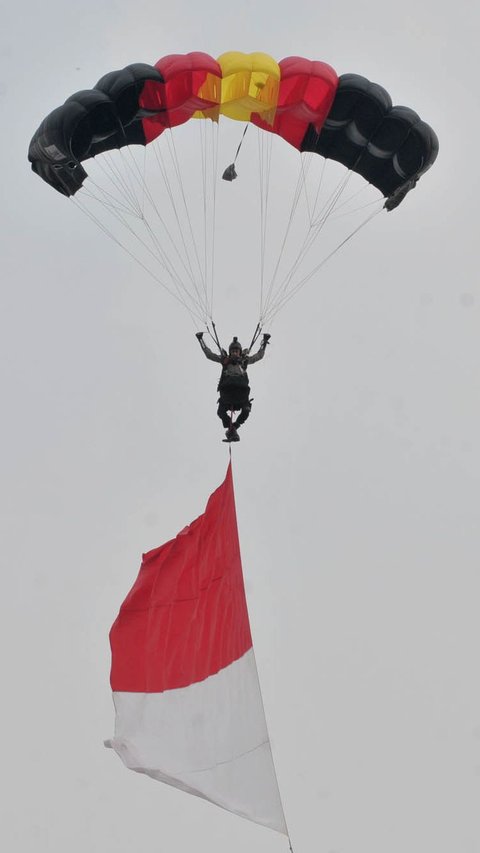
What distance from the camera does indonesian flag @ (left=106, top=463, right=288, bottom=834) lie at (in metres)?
23.4

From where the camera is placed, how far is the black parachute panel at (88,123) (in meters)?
24.6

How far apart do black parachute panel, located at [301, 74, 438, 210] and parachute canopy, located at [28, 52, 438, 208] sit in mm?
12

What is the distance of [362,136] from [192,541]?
5504mm

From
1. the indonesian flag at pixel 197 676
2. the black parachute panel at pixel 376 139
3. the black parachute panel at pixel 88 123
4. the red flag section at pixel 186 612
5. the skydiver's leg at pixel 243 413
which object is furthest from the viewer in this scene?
the black parachute panel at pixel 376 139

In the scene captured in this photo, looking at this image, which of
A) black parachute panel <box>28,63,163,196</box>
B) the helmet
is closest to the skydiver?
the helmet

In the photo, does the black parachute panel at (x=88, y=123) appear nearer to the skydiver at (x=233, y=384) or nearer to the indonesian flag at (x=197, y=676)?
the skydiver at (x=233, y=384)

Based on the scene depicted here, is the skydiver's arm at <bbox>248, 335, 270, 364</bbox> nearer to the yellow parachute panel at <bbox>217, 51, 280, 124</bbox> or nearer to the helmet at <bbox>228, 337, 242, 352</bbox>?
the helmet at <bbox>228, 337, 242, 352</bbox>

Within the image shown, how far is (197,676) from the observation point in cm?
2422

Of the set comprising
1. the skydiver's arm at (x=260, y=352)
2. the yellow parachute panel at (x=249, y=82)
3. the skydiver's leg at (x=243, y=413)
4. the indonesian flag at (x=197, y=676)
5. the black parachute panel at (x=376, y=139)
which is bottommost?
the indonesian flag at (x=197, y=676)

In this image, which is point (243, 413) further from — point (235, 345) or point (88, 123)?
point (88, 123)

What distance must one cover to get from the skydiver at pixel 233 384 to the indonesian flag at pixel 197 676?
0.72 m

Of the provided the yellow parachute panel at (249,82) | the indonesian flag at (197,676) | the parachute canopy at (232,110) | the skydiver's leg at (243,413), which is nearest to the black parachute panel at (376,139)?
the parachute canopy at (232,110)

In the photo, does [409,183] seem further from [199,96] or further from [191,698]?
[191,698]

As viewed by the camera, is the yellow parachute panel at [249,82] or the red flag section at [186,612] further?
the yellow parachute panel at [249,82]
